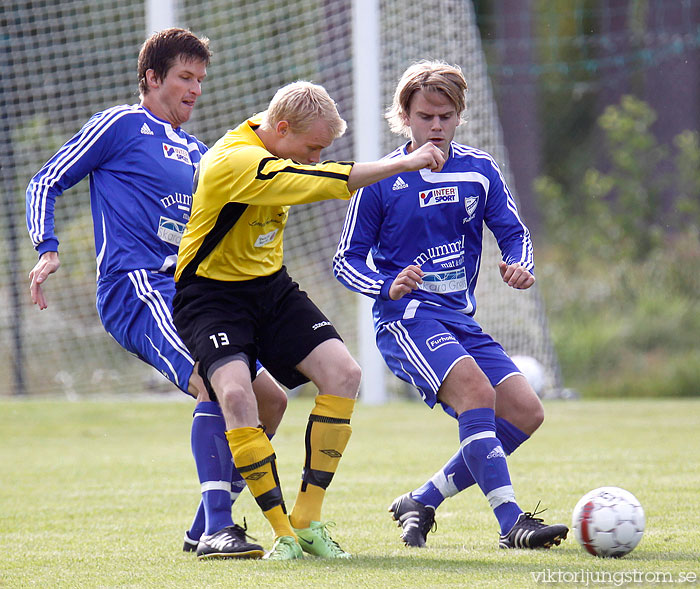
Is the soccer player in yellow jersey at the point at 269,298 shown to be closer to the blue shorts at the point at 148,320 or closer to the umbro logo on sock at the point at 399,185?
the blue shorts at the point at 148,320

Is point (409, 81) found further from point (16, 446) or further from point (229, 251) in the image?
point (16, 446)

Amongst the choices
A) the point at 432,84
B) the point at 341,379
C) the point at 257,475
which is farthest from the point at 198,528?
the point at 432,84

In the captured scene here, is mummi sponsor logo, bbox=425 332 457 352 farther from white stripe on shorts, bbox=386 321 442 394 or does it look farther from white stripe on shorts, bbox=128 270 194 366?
white stripe on shorts, bbox=128 270 194 366

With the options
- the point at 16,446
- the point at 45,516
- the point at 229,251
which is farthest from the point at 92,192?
the point at 16,446

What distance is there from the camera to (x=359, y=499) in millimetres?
5668

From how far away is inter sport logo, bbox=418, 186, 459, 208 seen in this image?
455 cm

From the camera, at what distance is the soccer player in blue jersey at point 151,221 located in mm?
4188

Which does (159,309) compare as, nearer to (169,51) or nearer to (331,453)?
(331,453)

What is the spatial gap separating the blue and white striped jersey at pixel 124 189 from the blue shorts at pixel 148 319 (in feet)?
0.25

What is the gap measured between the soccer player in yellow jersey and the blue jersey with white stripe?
0.39 meters

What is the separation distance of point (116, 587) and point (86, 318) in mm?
9287

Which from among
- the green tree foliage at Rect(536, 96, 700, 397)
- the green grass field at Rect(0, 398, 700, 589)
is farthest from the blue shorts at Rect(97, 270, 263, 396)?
the green tree foliage at Rect(536, 96, 700, 397)

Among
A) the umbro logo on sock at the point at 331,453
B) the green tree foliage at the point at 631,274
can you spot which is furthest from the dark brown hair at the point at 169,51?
the green tree foliage at the point at 631,274

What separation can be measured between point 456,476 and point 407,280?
908 millimetres
